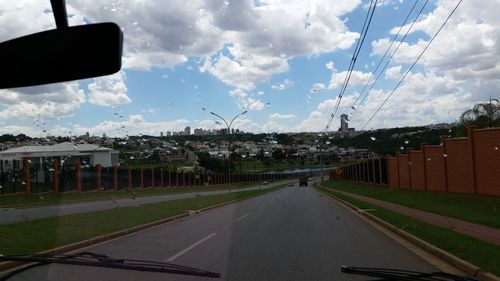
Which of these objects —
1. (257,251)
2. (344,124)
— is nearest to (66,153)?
(344,124)

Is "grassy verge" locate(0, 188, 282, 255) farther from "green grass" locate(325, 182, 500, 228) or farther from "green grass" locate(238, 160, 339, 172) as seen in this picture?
"green grass" locate(238, 160, 339, 172)

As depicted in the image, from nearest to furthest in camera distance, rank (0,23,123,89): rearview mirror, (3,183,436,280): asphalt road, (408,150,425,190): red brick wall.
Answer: (0,23,123,89): rearview mirror < (3,183,436,280): asphalt road < (408,150,425,190): red brick wall

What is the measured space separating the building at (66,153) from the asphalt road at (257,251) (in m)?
31.3

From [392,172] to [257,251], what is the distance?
4039 centimetres

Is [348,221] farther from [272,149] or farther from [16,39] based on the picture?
[272,149]

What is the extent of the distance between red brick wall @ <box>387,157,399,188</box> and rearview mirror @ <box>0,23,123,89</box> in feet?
155

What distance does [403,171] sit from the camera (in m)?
46.3

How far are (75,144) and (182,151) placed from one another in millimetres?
31396

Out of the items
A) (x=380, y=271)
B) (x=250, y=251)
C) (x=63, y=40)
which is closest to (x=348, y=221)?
(x=250, y=251)

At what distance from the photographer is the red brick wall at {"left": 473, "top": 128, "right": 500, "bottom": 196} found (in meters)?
24.4

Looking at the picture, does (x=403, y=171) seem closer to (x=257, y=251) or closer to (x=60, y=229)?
(x=60, y=229)

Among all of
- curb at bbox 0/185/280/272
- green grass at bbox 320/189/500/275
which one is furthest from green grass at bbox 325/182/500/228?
curb at bbox 0/185/280/272

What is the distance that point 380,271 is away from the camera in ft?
27.3

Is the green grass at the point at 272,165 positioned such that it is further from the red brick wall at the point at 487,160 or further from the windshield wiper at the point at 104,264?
the windshield wiper at the point at 104,264
